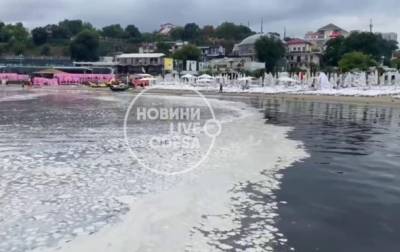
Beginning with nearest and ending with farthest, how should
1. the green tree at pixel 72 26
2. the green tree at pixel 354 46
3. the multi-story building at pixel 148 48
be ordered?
the green tree at pixel 354 46 < the multi-story building at pixel 148 48 < the green tree at pixel 72 26

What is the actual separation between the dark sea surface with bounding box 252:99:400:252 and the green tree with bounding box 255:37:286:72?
3309 inches

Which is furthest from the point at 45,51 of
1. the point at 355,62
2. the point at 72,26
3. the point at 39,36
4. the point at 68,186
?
the point at 68,186

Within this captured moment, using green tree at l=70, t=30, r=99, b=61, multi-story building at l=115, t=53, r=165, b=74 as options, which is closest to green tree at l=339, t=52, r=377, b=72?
multi-story building at l=115, t=53, r=165, b=74

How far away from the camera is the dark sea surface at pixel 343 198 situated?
20.0 ft

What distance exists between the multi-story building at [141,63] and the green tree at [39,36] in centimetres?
4514

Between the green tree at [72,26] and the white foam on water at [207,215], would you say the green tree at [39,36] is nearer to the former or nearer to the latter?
the green tree at [72,26]

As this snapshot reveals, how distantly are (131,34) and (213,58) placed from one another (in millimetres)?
48831

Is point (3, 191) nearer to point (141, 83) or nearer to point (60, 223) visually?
point (60, 223)

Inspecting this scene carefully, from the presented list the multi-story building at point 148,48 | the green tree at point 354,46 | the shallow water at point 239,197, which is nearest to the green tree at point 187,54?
the multi-story building at point 148,48

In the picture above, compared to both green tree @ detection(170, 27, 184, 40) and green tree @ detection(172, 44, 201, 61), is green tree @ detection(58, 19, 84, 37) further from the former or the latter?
green tree @ detection(172, 44, 201, 61)

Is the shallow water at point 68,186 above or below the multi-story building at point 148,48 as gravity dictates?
below

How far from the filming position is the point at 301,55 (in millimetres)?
112812

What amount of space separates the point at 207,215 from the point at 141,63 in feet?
332

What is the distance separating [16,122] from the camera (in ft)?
63.5
